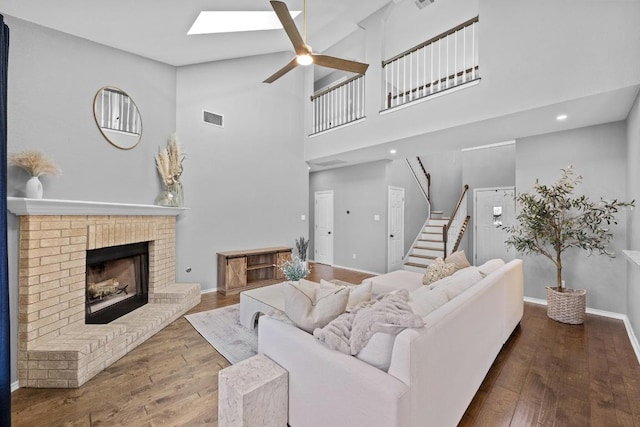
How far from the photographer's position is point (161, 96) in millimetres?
3941

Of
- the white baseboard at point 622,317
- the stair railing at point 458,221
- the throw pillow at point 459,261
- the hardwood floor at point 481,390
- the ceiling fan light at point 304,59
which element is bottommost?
the hardwood floor at point 481,390

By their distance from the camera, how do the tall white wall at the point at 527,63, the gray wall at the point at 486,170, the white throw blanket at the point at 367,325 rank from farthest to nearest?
the gray wall at the point at 486,170 → the tall white wall at the point at 527,63 → the white throw blanket at the point at 367,325

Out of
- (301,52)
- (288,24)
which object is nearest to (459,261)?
(301,52)

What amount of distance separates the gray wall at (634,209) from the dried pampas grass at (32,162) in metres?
5.51

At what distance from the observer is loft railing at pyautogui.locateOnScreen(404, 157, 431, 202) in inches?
273

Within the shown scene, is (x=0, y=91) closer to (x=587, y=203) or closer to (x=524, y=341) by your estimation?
(x=524, y=341)

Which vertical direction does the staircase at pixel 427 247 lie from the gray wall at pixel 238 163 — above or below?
below

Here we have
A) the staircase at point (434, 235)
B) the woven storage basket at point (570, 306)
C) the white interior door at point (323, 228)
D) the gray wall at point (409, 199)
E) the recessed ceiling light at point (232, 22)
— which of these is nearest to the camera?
the woven storage basket at point (570, 306)

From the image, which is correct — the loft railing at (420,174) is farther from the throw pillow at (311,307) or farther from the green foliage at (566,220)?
the throw pillow at (311,307)

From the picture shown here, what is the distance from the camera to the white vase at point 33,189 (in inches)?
88.3

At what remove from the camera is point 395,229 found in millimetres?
6188

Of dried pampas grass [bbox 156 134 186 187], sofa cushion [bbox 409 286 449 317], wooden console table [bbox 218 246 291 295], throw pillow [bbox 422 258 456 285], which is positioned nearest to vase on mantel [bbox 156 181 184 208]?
dried pampas grass [bbox 156 134 186 187]

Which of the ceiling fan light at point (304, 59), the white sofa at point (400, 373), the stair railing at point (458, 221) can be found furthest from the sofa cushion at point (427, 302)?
the stair railing at point (458, 221)

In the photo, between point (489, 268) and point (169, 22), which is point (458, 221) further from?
point (169, 22)
